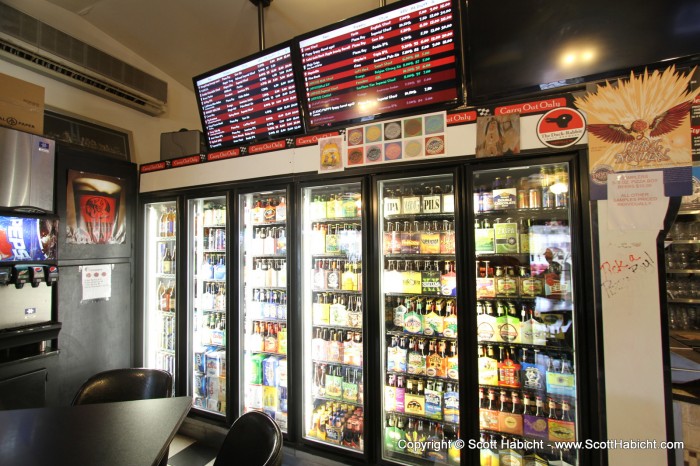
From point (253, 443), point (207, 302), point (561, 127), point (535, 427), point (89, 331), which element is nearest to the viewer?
point (253, 443)

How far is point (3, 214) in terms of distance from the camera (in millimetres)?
2418

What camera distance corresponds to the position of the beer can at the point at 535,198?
222 cm

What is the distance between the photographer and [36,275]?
2559 millimetres

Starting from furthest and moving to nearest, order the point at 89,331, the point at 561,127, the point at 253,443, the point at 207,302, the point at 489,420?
the point at 207,302
the point at 89,331
the point at 489,420
the point at 561,127
the point at 253,443

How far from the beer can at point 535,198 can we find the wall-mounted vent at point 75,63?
169 inches

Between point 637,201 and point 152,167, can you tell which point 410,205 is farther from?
point 152,167

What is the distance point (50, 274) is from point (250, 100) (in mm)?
2271

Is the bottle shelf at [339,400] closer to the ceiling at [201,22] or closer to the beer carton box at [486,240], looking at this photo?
the beer carton box at [486,240]

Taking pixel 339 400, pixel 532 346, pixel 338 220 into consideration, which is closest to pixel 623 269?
pixel 532 346

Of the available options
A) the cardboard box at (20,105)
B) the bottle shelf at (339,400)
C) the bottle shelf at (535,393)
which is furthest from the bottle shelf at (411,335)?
the cardboard box at (20,105)

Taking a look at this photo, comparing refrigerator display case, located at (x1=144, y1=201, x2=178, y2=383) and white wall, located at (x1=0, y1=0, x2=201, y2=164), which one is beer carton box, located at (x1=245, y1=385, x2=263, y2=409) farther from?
white wall, located at (x1=0, y1=0, x2=201, y2=164)

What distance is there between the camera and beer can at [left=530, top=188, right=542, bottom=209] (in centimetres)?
222

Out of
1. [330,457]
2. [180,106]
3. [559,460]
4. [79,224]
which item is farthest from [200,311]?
[559,460]

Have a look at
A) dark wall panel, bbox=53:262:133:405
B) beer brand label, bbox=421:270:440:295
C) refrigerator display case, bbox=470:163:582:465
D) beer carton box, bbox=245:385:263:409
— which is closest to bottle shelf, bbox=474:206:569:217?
refrigerator display case, bbox=470:163:582:465
